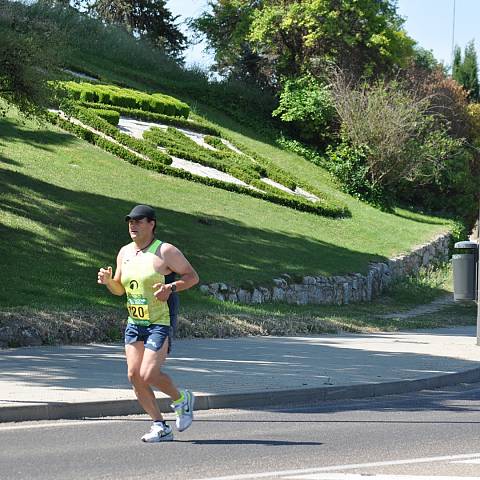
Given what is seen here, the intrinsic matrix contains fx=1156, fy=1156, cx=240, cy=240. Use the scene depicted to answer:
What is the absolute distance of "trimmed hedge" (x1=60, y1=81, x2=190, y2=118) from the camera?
44.1 m

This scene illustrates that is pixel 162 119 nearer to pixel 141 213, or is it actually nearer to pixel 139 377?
pixel 141 213

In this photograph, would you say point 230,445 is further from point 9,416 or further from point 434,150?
point 434,150

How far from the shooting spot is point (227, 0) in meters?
59.5

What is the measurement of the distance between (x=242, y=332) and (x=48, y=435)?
11.0 meters

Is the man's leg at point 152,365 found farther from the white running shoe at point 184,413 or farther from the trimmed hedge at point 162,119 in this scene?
the trimmed hedge at point 162,119

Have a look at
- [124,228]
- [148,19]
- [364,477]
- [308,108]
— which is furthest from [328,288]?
[148,19]

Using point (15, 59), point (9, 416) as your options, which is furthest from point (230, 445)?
point (15, 59)

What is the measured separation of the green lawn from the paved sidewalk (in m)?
3.63

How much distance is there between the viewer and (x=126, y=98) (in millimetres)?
45688

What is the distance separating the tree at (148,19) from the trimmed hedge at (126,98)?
859 inches

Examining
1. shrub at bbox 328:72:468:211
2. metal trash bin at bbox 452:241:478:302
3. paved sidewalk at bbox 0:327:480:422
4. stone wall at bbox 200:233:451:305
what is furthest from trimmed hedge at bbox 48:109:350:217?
metal trash bin at bbox 452:241:478:302

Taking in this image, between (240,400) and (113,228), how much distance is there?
52.8 ft

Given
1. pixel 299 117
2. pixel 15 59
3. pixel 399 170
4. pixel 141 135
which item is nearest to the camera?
pixel 15 59

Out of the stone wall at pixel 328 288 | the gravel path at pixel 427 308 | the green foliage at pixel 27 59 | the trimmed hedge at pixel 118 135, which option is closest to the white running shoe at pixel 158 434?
the stone wall at pixel 328 288
